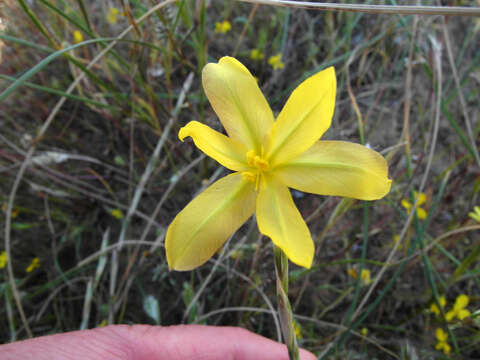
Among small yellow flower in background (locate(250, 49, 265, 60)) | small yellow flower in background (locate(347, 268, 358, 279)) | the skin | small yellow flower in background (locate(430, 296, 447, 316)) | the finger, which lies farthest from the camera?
small yellow flower in background (locate(250, 49, 265, 60))

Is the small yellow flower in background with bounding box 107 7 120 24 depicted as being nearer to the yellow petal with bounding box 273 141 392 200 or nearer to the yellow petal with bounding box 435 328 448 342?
the yellow petal with bounding box 273 141 392 200

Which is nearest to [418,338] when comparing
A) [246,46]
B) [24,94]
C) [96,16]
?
[246,46]

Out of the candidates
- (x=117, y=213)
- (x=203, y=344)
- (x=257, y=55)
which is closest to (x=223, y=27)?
(x=257, y=55)

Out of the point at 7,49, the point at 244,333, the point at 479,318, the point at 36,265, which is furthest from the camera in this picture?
the point at 7,49

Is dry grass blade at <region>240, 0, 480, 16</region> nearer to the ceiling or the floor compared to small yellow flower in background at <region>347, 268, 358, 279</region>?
nearer to the ceiling

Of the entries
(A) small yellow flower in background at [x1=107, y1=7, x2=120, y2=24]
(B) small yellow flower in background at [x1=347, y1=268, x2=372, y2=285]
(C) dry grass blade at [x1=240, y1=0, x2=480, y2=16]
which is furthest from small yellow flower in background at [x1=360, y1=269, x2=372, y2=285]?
(A) small yellow flower in background at [x1=107, y1=7, x2=120, y2=24]

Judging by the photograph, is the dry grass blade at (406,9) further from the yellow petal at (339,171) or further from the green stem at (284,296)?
the green stem at (284,296)

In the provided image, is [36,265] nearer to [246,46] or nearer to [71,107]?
[71,107]
